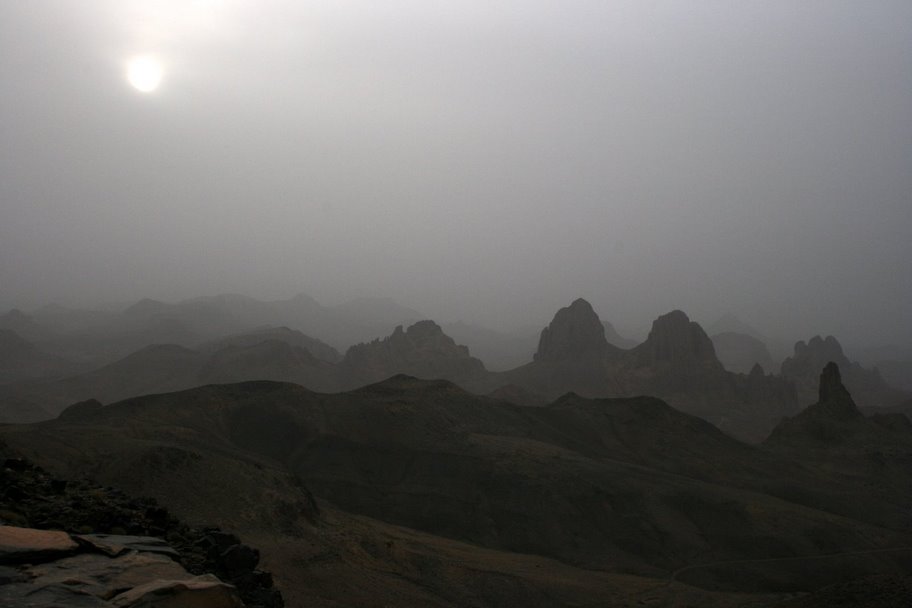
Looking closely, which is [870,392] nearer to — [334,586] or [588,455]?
[588,455]

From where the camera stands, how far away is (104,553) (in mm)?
9844

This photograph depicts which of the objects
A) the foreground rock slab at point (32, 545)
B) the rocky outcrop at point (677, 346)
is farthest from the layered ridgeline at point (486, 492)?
the rocky outcrop at point (677, 346)

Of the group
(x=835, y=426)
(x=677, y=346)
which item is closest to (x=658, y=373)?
(x=677, y=346)

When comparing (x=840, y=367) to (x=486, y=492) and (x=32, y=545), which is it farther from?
(x=32, y=545)

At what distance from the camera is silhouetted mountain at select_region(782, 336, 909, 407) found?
15412cm

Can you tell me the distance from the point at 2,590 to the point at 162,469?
2812cm

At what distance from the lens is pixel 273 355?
131500 millimetres

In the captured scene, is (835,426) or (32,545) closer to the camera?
(32,545)

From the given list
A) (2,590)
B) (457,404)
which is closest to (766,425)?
(457,404)

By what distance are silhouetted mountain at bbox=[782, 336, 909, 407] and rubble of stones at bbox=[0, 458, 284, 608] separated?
15437 centimetres

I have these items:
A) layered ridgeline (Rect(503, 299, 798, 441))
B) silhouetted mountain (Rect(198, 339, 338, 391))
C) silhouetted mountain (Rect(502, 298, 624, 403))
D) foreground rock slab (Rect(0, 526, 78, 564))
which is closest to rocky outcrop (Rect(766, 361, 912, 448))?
layered ridgeline (Rect(503, 299, 798, 441))

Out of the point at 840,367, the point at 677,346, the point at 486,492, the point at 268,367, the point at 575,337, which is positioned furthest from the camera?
the point at 840,367

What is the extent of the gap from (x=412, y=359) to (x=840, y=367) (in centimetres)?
10802

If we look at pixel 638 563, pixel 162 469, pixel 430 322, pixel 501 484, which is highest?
pixel 430 322
